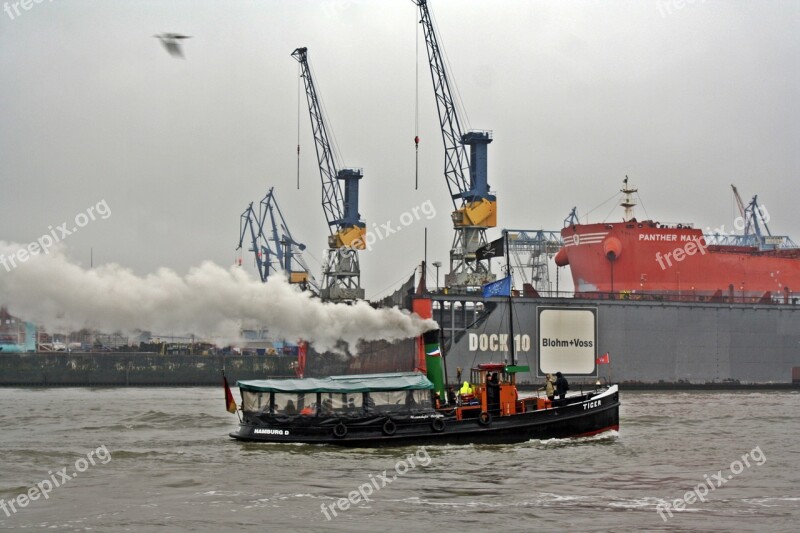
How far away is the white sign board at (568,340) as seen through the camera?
75188 millimetres

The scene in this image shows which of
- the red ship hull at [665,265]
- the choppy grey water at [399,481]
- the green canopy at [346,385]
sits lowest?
the choppy grey water at [399,481]

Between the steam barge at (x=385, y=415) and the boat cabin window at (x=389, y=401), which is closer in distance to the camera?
the steam barge at (x=385, y=415)

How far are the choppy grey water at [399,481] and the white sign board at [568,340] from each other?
30.6m

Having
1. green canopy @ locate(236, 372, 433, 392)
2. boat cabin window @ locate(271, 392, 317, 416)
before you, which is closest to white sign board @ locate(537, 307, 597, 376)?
green canopy @ locate(236, 372, 433, 392)

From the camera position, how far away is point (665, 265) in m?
93.2

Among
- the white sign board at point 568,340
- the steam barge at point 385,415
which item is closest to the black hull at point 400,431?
the steam barge at point 385,415

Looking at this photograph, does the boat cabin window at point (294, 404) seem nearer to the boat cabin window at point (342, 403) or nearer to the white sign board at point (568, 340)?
the boat cabin window at point (342, 403)

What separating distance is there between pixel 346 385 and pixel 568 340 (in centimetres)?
4205

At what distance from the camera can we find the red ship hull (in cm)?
9219

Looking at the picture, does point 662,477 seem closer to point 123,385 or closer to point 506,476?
point 506,476

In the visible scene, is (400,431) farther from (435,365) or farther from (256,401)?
(256,401)

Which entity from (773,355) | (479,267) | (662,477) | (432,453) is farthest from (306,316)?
(773,355)

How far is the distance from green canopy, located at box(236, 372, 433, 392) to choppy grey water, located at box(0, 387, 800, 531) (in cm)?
206

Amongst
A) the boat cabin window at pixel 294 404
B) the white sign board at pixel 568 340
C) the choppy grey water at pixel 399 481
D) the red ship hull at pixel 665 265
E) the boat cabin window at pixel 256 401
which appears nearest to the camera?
the choppy grey water at pixel 399 481
